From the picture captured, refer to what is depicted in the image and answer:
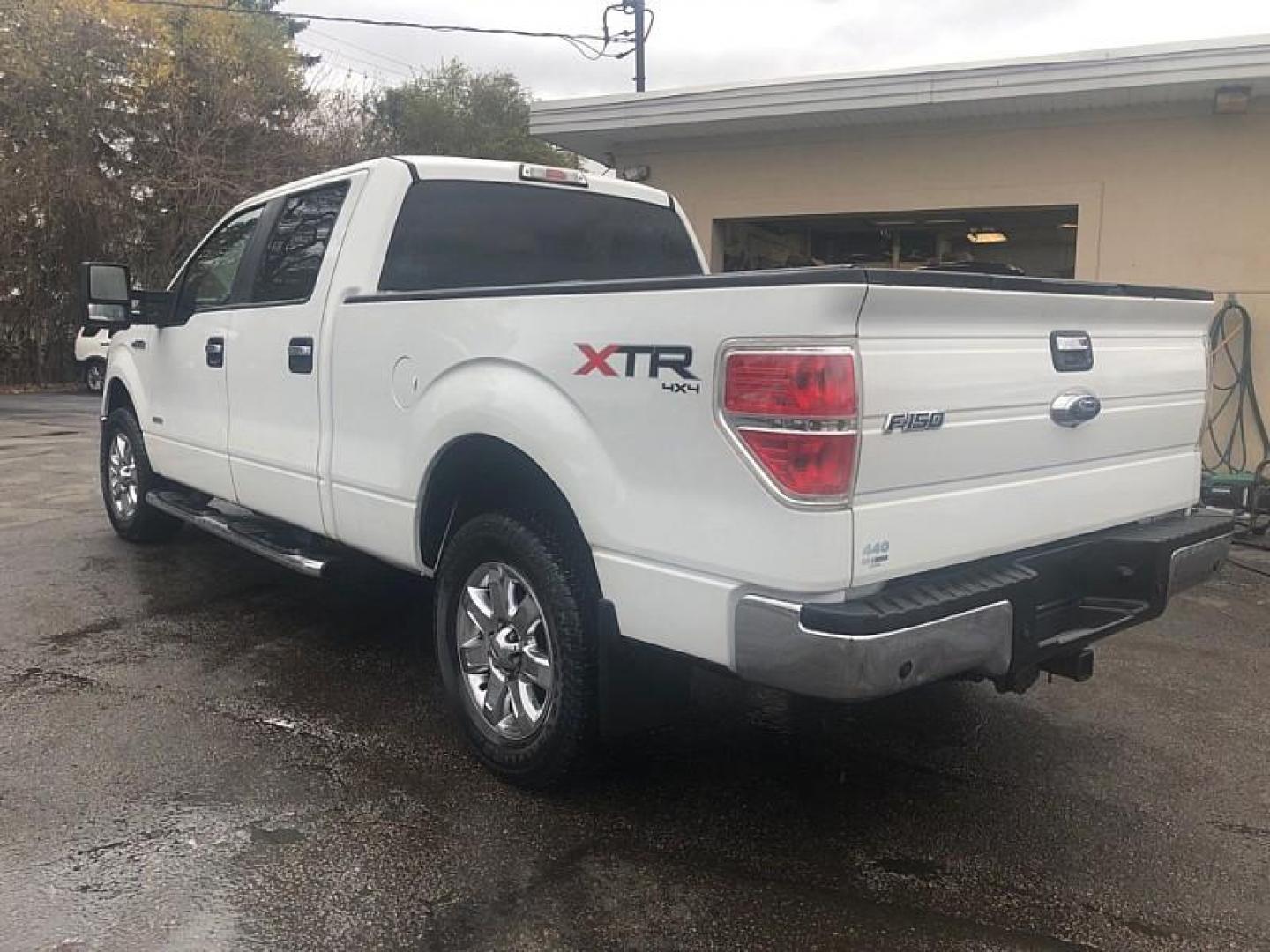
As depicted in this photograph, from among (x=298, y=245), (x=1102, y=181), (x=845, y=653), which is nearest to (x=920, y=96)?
(x=1102, y=181)

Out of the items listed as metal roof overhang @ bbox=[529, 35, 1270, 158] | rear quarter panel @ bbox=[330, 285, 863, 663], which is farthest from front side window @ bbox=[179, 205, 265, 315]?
metal roof overhang @ bbox=[529, 35, 1270, 158]

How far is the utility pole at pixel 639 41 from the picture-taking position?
72.2 feet

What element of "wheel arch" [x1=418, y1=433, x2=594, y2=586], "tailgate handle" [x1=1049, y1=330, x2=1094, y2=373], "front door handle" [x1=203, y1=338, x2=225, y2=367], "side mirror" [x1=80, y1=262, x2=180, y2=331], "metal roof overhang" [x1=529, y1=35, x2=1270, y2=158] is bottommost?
"wheel arch" [x1=418, y1=433, x2=594, y2=586]

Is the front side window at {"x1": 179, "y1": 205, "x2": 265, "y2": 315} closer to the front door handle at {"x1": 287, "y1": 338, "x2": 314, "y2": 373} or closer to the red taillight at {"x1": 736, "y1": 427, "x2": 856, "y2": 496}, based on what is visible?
the front door handle at {"x1": 287, "y1": 338, "x2": 314, "y2": 373}

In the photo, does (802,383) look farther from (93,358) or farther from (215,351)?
(93,358)

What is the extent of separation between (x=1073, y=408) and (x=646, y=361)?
130 centimetres

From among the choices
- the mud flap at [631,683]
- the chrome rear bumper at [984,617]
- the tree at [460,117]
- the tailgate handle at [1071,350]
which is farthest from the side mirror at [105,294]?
the tree at [460,117]

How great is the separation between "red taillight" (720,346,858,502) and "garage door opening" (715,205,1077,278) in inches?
285

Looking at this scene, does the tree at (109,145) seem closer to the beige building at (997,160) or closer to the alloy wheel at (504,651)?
the beige building at (997,160)

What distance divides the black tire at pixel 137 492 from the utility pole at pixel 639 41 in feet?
57.2

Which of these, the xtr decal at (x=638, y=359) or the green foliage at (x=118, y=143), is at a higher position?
the green foliage at (x=118, y=143)

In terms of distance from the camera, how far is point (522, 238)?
4574 mm

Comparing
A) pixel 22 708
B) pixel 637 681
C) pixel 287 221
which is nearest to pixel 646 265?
pixel 287 221

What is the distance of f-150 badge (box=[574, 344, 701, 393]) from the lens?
267cm
